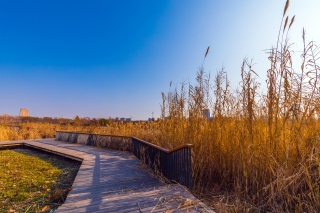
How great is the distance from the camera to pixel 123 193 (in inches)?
96.7

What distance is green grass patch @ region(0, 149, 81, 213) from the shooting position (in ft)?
9.19

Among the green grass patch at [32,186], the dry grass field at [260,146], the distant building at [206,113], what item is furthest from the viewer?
the distant building at [206,113]

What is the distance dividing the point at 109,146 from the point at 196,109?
526 centimetres

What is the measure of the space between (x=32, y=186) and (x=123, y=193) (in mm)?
2520

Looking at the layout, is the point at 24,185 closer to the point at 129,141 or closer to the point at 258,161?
the point at 129,141

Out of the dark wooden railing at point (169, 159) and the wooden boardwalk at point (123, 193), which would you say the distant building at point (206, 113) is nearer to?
the dark wooden railing at point (169, 159)

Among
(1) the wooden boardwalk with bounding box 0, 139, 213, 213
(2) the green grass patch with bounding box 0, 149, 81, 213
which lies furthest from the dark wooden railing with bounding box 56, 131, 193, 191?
(2) the green grass patch with bounding box 0, 149, 81, 213

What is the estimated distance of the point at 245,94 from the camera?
2383mm

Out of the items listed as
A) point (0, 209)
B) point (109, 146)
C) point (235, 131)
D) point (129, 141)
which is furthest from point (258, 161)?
point (109, 146)

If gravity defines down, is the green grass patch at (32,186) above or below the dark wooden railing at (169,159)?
below

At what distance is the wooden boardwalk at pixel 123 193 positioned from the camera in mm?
1932

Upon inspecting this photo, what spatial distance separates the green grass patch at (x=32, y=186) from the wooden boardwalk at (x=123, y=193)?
41cm

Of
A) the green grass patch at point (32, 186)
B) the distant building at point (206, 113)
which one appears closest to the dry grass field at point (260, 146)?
the distant building at point (206, 113)

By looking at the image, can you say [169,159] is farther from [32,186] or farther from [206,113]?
[32,186]
